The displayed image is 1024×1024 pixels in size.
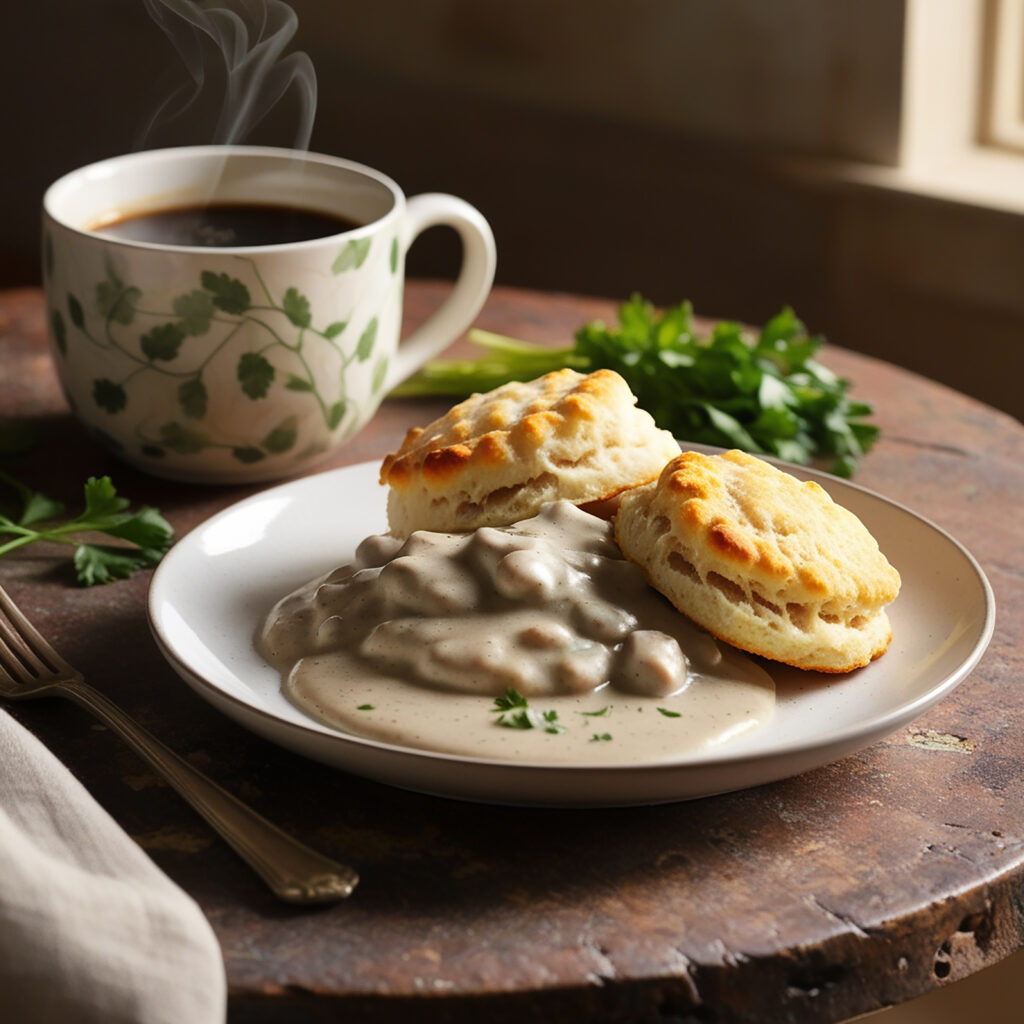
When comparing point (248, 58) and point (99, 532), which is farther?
point (248, 58)

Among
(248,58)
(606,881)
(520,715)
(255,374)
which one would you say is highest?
(248,58)

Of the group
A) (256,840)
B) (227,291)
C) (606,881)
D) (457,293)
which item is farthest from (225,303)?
(606,881)

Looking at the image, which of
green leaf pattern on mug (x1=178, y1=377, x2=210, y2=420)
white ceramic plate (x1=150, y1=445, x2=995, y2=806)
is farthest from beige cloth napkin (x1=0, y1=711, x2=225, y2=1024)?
green leaf pattern on mug (x1=178, y1=377, x2=210, y2=420)

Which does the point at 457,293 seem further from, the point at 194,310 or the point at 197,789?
the point at 197,789

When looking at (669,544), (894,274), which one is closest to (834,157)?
(894,274)

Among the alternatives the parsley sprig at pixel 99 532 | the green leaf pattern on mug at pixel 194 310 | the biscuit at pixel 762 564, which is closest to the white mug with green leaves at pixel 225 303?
the green leaf pattern on mug at pixel 194 310

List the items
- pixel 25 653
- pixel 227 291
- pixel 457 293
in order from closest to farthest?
1. pixel 25 653
2. pixel 227 291
3. pixel 457 293

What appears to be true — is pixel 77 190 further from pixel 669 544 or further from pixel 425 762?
pixel 425 762
